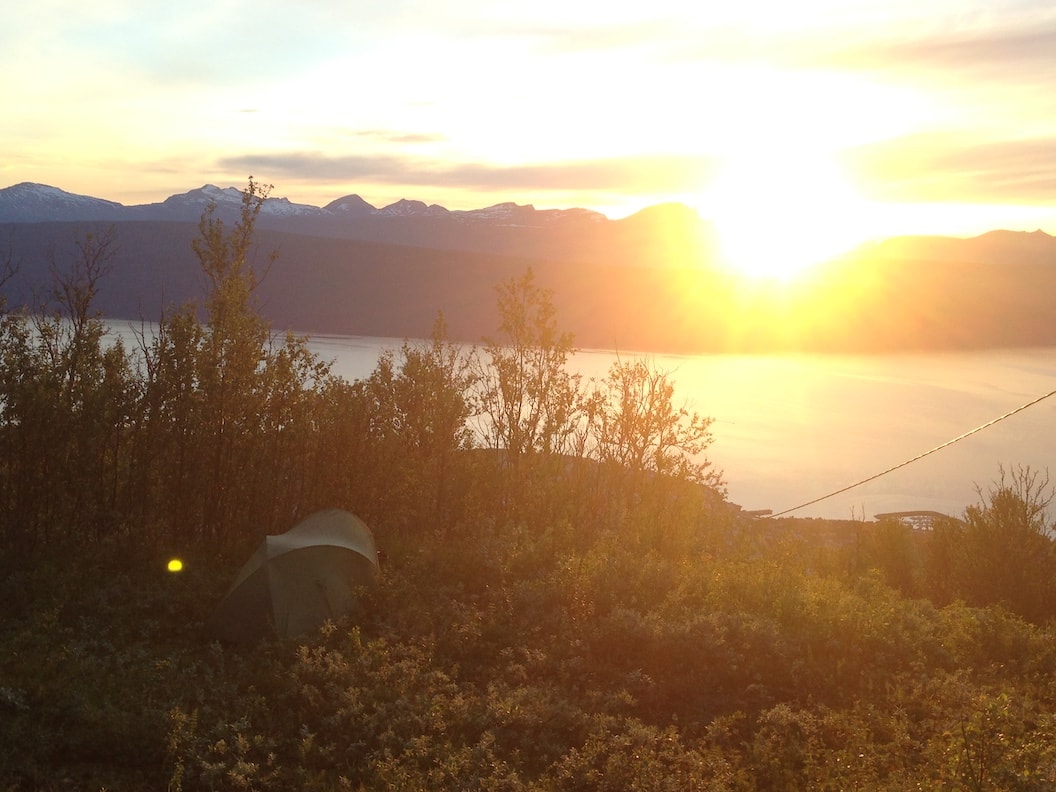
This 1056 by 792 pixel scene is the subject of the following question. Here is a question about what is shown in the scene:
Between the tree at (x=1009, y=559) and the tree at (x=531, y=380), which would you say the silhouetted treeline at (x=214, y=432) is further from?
the tree at (x=1009, y=559)

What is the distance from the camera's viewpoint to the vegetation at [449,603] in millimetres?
8828

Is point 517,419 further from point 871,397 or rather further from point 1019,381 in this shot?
point 1019,381

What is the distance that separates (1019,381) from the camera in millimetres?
84875

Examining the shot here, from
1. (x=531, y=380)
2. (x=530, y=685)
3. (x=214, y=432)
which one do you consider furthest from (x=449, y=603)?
(x=531, y=380)

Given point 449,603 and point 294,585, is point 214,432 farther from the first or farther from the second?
point 449,603

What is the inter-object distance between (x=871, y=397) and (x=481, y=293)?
63003mm

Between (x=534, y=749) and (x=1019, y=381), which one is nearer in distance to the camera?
(x=534, y=749)

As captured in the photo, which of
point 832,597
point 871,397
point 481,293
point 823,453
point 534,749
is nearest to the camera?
point 534,749

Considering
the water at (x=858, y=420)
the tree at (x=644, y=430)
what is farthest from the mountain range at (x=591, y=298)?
the tree at (x=644, y=430)

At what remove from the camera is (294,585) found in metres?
12.0

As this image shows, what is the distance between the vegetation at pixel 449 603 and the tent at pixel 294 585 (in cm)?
44

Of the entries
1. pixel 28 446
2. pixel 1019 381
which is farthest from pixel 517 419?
pixel 1019 381

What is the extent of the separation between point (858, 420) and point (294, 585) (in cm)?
6498

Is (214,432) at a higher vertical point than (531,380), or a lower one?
lower
